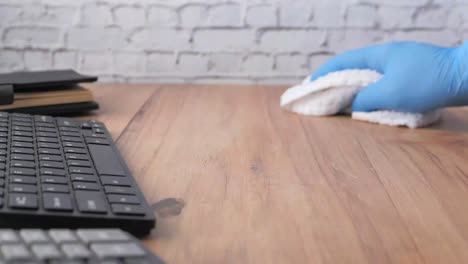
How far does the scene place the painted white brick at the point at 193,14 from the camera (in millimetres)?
1375

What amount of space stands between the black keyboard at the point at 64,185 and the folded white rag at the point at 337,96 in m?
0.41

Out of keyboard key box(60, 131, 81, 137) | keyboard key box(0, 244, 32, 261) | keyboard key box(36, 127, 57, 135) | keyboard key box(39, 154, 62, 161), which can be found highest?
keyboard key box(0, 244, 32, 261)

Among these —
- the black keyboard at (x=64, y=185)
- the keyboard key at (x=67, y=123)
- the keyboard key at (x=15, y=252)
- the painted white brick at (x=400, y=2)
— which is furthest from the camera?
the painted white brick at (x=400, y=2)

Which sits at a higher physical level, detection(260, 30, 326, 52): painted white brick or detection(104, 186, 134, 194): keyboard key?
detection(104, 186, 134, 194): keyboard key

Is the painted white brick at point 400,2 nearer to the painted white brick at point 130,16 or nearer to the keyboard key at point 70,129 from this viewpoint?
the painted white brick at point 130,16

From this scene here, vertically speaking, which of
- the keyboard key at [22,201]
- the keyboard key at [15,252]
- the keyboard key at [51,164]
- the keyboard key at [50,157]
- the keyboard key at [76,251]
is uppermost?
the keyboard key at [15,252]

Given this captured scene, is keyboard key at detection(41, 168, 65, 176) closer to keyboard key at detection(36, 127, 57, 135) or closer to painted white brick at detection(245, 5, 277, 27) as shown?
keyboard key at detection(36, 127, 57, 135)

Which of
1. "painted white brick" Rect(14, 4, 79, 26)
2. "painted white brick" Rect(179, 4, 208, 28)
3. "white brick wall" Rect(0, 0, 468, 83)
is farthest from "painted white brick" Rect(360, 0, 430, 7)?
"painted white brick" Rect(14, 4, 79, 26)

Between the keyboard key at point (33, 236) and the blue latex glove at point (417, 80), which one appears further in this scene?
the blue latex glove at point (417, 80)

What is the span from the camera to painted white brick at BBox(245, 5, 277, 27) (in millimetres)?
1375

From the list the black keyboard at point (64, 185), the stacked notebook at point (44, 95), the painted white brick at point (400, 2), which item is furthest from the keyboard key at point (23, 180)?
the painted white brick at point (400, 2)

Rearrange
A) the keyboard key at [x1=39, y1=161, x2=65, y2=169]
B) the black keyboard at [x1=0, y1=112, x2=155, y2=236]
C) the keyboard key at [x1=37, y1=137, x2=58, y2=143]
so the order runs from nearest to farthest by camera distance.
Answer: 1. the black keyboard at [x1=0, y1=112, x2=155, y2=236]
2. the keyboard key at [x1=39, y1=161, x2=65, y2=169]
3. the keyboard key at [x1=37, y1=137, x2=58, y2=143]

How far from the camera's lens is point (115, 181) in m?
0.56

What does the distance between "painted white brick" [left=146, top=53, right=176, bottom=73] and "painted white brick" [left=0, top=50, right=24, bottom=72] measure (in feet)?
0.91
